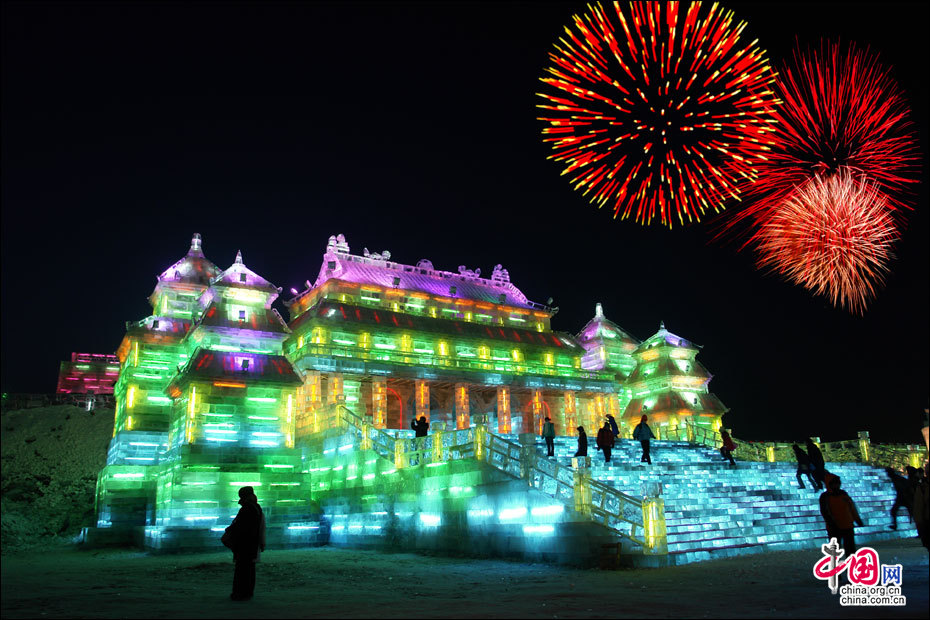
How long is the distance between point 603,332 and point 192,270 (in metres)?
30.1

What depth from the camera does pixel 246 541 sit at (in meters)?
12.2

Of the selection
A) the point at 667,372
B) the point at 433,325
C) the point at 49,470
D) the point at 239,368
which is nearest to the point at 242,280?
the point at 239,368

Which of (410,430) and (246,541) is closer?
(246,541)

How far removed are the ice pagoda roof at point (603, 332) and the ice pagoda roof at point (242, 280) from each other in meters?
27.6

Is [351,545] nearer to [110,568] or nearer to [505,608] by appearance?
[110,568]

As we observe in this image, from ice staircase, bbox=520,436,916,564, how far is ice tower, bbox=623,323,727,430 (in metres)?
19.6

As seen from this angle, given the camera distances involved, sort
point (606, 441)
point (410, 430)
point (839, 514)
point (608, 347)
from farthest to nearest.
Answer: point (608, 347)
point (410, 430)
point (606, 441)
point (839, 514)

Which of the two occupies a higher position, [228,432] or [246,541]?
[228,432]

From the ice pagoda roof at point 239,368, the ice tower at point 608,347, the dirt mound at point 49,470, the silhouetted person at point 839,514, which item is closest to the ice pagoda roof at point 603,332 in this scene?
the ice tower at point 608,347

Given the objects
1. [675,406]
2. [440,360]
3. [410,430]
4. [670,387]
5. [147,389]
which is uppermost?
[440,360]

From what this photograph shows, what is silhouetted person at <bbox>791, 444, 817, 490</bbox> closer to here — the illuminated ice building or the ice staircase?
the ice staircase

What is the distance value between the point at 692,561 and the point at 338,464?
53.1ft

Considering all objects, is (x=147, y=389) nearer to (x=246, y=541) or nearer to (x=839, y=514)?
(x=246, y=541)

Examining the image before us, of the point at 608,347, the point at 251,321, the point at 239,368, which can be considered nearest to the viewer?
the point at 239,368
